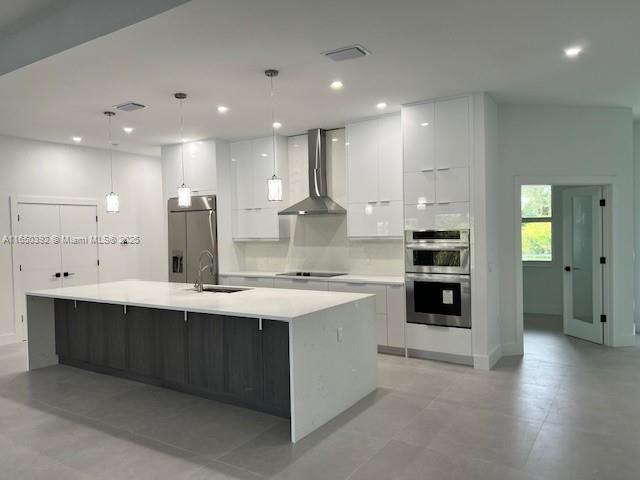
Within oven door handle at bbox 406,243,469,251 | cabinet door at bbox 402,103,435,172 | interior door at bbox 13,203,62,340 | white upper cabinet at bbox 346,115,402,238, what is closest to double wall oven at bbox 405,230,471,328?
oven door handle at bbox 406,243,469,251

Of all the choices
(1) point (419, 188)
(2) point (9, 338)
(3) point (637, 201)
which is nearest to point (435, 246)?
(1) point (419, 188)

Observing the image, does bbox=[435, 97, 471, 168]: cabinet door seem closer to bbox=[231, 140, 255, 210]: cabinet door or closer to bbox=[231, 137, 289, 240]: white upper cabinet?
bbox=[231, 137, 289, 240]: white upper cabinet

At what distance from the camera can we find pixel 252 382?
3693 mm

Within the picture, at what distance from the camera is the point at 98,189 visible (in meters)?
7.49

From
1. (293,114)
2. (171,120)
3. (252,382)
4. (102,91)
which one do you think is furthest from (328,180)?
(252,382)

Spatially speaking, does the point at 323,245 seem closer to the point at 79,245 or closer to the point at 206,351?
the point at 206,351

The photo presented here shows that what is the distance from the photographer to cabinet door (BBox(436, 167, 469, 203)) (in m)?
4.91

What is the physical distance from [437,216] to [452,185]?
0.37m

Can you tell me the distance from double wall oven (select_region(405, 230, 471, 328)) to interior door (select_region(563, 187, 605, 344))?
2125 mm

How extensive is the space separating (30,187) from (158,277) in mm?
2508

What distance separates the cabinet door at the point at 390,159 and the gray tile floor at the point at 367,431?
83.3 inches

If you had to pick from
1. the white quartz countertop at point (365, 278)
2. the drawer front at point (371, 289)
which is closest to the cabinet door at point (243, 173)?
A: the white quartz countertop at point (365, 278)

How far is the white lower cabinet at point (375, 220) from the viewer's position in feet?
18.7

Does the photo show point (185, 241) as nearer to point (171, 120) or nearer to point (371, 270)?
point (171, 120)
